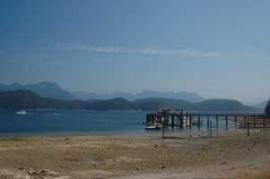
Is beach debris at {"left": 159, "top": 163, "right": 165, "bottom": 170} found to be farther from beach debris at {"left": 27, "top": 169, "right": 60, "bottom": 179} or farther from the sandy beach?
beach debris at {"left": 27, "top": 169, "right": 60, "bottom": 179}

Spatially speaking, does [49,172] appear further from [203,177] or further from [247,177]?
[247,177]

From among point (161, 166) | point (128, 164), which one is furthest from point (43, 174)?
point (161, 166)

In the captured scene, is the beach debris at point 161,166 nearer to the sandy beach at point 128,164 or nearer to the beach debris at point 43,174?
the sandy beach at point 128,164

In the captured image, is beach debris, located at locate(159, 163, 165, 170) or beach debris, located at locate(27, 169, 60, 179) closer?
beach debris, located at locate(27, 169, 60, 179)

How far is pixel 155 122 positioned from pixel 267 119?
2344 centimetres

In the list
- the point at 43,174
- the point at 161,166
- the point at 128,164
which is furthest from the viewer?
the point at 128,164

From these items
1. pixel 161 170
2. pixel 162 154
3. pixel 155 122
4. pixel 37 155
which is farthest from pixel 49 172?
pixel 155 122

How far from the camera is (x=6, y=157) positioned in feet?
96.5

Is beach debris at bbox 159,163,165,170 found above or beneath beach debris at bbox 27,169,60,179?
beneath

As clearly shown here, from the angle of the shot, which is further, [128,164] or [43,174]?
[128,164]

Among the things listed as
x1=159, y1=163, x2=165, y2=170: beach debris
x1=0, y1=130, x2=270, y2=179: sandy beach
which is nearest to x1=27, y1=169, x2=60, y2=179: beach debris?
x1=0, y1=130, x2=270, y2=179: sandy beach

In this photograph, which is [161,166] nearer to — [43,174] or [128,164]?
[128,164]

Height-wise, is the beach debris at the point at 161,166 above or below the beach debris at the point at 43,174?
below

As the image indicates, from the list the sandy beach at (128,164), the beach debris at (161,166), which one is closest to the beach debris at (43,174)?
the sandy beach at (128,164)
